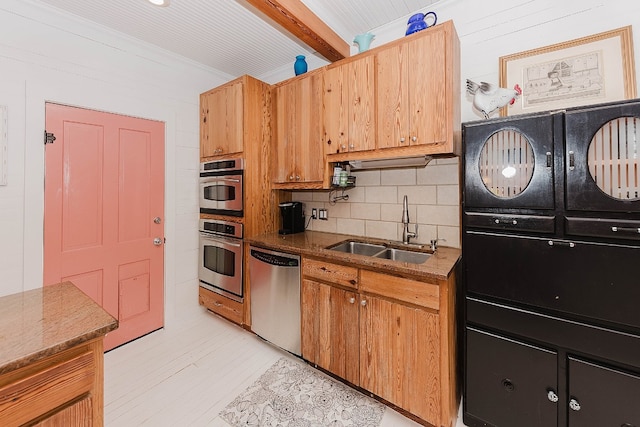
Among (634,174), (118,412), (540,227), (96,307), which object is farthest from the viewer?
(118,412)

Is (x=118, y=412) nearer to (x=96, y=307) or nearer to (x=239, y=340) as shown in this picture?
(x=239, y=340)

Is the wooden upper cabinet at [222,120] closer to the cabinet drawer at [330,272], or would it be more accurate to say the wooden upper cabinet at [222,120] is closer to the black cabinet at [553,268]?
the cabinet drawer at [330,272]

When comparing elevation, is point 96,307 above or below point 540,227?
below

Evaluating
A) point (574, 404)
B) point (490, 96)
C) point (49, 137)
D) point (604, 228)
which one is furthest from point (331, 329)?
point (49, 137)

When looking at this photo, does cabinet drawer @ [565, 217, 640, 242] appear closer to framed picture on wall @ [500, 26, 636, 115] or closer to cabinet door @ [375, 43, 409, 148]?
framed picture on wall @ [500, 26, 636, 115]

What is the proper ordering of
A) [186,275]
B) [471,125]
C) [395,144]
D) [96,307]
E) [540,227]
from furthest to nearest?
[186,275] → [395,144] → [471,125] → [540,227] → [96,307]

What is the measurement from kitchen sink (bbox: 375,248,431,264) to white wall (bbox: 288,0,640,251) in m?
0.19

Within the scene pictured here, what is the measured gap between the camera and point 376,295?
5.93 feet

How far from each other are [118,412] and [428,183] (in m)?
2.75

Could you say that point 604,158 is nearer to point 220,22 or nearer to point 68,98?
point 220,22

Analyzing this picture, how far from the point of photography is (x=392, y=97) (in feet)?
6.64

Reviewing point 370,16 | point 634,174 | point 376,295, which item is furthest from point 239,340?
point 370,16

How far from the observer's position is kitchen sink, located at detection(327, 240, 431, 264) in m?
2.16

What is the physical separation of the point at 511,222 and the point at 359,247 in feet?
4.20
